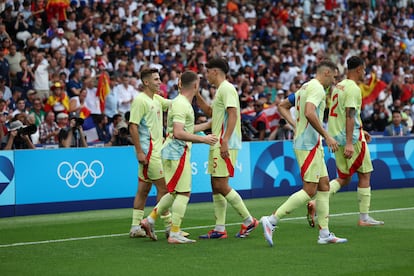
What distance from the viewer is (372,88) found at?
28.4m

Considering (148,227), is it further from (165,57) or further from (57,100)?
(165,57)

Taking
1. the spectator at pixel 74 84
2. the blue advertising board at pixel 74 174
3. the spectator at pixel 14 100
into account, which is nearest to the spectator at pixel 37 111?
the spectator at pixel 14 100

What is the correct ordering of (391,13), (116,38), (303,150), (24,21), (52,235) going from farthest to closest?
(391,13) < (116,38) < (24,21) < (52,235) < (303,150)

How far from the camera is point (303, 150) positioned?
11.2 m

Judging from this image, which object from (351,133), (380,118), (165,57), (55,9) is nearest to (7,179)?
(351,133)

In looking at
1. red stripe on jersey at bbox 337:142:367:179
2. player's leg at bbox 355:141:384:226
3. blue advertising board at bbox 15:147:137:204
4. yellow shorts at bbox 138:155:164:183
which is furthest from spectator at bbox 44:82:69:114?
player's leg at bbox 355:141:384:226

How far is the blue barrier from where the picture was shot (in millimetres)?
16109

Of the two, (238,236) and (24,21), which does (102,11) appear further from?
(238,236)

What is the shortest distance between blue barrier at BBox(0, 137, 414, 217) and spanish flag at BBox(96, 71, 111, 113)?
4.96 metres

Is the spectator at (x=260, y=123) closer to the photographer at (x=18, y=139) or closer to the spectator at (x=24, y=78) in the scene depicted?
the spectator at (x=24, y=78)

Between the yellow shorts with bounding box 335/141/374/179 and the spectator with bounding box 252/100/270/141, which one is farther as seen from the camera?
the spectator with bounding box 252/100/270/141

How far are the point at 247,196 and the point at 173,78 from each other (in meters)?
6.55

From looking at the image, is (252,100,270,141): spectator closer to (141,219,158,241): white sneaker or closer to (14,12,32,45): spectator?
(14,12,32,45): spectator

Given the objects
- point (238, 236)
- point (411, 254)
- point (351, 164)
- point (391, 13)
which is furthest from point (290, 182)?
point (391, 13)
